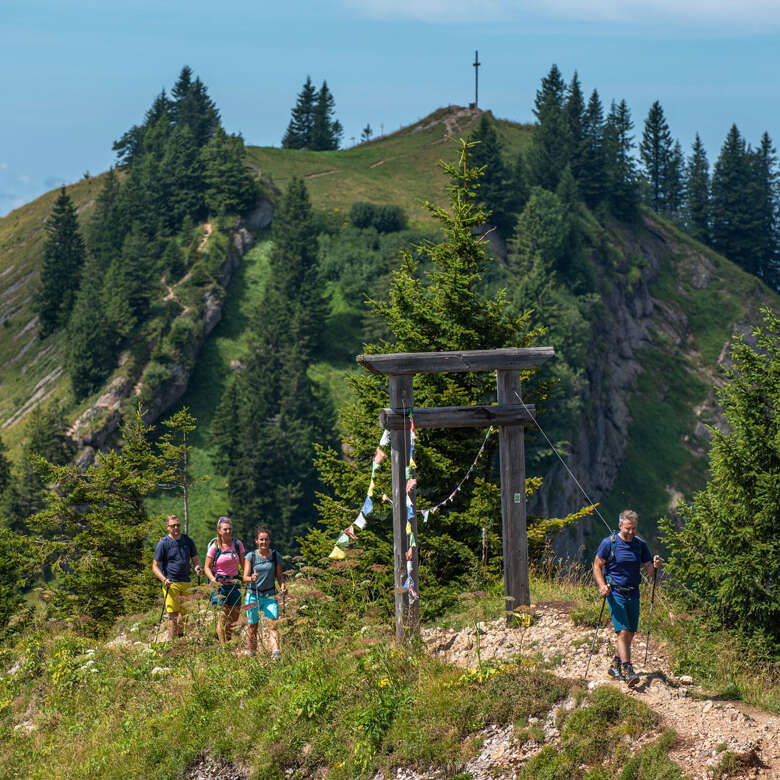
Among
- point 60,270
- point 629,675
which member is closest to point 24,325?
point 60,270

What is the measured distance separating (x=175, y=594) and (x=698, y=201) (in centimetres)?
12034

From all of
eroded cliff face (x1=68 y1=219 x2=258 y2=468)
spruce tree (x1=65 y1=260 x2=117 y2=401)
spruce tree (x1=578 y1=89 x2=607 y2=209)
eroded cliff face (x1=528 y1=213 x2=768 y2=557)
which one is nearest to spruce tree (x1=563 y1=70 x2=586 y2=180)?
spruce tree (x1=578 y1=89 x2=607 y2=209)

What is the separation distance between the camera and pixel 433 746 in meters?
9.62

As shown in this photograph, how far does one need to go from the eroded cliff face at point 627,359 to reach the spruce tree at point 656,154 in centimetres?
2661

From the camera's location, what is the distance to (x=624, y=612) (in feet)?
33.7

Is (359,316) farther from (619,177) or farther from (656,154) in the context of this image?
(656,154)

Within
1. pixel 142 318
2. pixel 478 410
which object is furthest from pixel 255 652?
pixel 142 318

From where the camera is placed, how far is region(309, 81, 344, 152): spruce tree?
120875 millimetres

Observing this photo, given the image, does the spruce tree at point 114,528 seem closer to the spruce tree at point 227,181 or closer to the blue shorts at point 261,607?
the blue shorts at point 261,607

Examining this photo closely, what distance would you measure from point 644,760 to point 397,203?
84.8 metres

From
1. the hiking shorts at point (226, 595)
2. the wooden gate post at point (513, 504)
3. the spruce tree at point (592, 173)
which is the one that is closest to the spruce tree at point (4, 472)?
the hiking shorts at point (226, 595)

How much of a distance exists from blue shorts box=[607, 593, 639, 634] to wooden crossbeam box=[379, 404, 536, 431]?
282 centimetres

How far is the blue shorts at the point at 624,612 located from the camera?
402 inches

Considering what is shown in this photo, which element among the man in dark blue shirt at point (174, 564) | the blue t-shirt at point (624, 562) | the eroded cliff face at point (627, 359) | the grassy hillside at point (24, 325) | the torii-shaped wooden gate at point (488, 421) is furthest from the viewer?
the eroded cliff face at point (627, 359)
